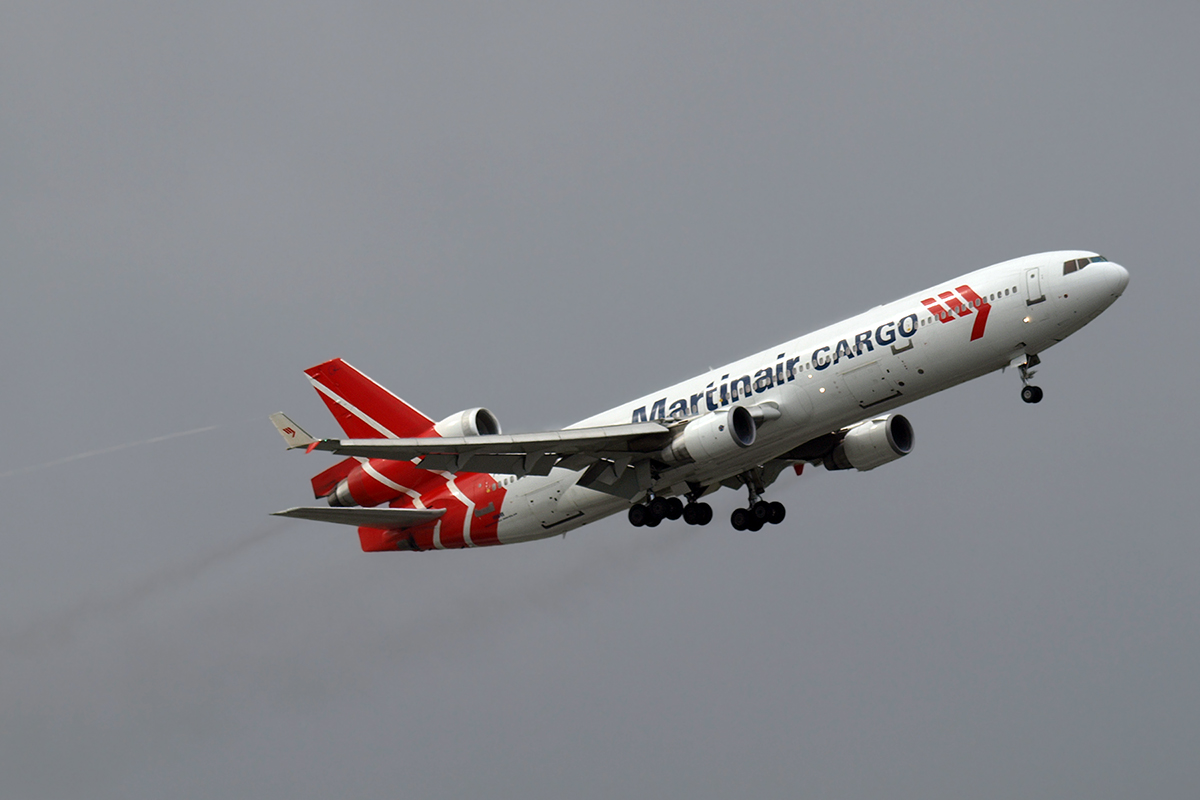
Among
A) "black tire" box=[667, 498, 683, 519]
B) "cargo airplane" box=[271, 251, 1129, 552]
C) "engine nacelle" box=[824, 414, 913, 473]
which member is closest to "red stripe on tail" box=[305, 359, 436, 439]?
"cargo airplane" box=[271, 251, 1129, 552]

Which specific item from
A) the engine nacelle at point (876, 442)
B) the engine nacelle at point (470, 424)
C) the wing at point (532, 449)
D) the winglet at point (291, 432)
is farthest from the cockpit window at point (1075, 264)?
the winglet at point (291, 432)

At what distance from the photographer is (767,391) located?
43.1 m

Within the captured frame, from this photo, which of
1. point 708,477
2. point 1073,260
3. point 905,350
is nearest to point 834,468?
point 708,477

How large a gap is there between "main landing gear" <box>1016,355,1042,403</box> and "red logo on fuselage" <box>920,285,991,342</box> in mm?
1638

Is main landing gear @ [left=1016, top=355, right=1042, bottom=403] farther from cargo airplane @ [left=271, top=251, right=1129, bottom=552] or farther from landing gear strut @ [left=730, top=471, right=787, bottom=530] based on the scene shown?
landing gear strut @ [left=730, top=471, right=787, bottom=530]

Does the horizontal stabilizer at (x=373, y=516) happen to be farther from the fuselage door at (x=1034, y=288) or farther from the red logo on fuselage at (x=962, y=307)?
the fuselage door at (x=1034, y=288)

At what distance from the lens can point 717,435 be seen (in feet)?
137

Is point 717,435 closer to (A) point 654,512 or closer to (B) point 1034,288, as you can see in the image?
(A) point 654,512

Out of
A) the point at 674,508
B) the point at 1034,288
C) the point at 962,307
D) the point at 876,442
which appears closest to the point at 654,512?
the point at 674,508

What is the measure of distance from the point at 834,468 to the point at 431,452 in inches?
577

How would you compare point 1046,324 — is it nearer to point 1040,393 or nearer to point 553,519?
point 1040,393

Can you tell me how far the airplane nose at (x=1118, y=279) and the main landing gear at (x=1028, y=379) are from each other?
2.80 m

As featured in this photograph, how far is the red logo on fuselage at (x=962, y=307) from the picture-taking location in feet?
133

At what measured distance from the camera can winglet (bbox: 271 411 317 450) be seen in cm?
3875
